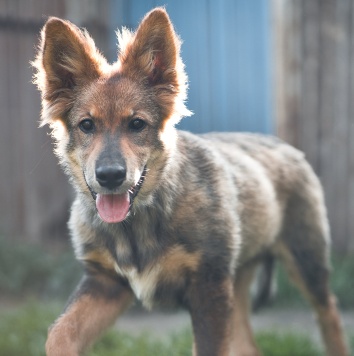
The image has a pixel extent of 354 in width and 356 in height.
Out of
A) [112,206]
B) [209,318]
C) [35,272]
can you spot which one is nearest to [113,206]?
[112,206]

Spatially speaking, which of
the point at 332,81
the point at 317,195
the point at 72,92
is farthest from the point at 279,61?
the point at 72,92

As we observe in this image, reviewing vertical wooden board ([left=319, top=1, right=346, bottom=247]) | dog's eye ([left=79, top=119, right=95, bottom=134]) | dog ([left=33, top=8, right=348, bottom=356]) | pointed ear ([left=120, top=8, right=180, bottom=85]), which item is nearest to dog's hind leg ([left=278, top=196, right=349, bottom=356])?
dog ([left=33, top=8, right=348, bottom=356])

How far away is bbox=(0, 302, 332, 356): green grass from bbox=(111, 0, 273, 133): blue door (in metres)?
3.16

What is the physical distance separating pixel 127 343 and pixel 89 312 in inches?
56.4

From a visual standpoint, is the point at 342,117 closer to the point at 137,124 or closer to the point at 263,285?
the point at 263,285

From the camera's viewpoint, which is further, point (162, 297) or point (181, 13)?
point (181, 13)

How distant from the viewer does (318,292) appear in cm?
572

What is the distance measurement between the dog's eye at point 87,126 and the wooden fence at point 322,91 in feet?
13.1

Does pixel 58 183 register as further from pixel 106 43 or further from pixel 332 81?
pixel 332 81

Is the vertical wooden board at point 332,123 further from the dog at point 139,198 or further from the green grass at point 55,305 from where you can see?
the dog at point 139,198

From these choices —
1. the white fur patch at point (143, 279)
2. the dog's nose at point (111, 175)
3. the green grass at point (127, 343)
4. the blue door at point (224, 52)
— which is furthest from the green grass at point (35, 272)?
the dog's nose at point (111, 175)

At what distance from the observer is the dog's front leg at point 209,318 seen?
14.5 ft

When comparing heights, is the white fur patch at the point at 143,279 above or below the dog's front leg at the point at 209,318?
above

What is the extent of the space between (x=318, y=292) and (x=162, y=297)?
5.29 ft
